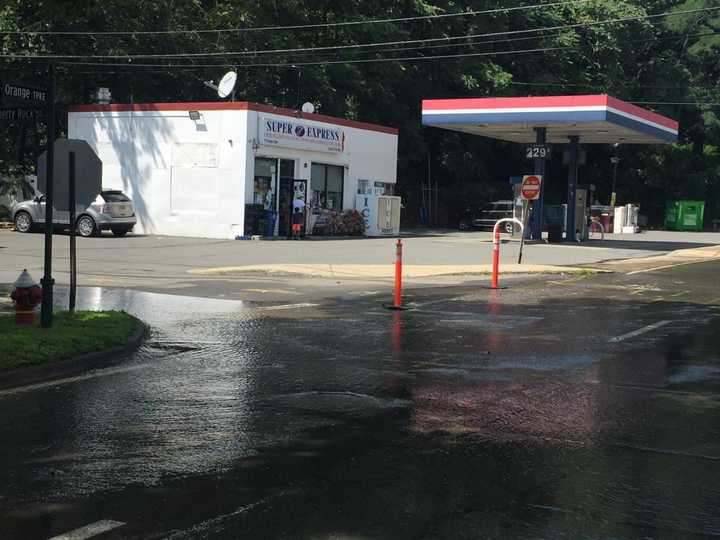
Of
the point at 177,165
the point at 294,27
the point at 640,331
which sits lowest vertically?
the point at 640,331

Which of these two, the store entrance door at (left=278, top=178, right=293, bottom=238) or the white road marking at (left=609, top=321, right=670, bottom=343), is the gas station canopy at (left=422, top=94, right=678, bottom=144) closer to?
the store entrance door at (left=278, top=178, right=293, bottom=238)

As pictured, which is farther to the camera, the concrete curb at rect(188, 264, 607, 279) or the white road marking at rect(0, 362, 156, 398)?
the concrete curb at rect(188, 264, 607, 279)

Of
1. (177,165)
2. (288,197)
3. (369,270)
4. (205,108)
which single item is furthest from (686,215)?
(369,270)

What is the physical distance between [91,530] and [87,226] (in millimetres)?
28024

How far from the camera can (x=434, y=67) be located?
52.6 meters

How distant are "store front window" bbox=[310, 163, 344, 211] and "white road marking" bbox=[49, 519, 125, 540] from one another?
3177 cm

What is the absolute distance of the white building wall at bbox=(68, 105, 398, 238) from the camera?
32.9 meters

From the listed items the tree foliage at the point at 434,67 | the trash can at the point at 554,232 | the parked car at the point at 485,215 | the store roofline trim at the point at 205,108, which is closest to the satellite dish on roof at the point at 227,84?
the store roofline trim at the point at 205,108

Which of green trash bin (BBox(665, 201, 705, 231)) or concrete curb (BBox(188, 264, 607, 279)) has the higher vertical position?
green trash bin (BBox(665, 201, 705, 231))

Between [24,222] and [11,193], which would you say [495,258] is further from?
[11,193]

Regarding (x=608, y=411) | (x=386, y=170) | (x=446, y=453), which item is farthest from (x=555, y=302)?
(x=386, y=170)

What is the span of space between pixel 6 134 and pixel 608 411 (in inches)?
1448

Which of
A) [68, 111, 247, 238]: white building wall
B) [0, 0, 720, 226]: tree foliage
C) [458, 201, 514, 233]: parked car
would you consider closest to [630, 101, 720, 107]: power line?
[0, 0, 720, 226]: tree foliage

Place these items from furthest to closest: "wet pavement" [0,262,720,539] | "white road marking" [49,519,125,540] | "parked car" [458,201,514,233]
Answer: "parked car" [458,201,514,233], "wet pavement" [0,262,720,539], "white road marking" [49,519,125,540]
